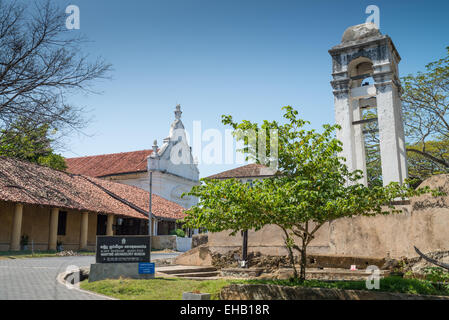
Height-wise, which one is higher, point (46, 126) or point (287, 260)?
point (46, 126)

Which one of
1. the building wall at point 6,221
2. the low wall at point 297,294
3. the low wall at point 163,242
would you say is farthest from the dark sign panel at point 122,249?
the low wall at point 163,242

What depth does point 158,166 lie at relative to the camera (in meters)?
41.2

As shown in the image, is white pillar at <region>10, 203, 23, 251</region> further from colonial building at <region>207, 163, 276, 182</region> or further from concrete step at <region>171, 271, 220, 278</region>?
colonial building at <region>207, 163, 276, 182</region>

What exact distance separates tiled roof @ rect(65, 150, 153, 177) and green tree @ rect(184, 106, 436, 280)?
32.2 meters

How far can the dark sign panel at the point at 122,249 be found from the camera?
11.2 metres

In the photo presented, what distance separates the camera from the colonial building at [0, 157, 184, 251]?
21781 mm

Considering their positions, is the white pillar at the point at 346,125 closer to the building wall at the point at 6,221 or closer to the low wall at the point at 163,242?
the building wall at the point at 6,221

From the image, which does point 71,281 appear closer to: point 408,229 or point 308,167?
point 308,167

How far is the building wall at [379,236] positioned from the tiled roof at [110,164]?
92.9 feet

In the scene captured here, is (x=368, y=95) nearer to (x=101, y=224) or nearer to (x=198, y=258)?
(x=198, y=258)
